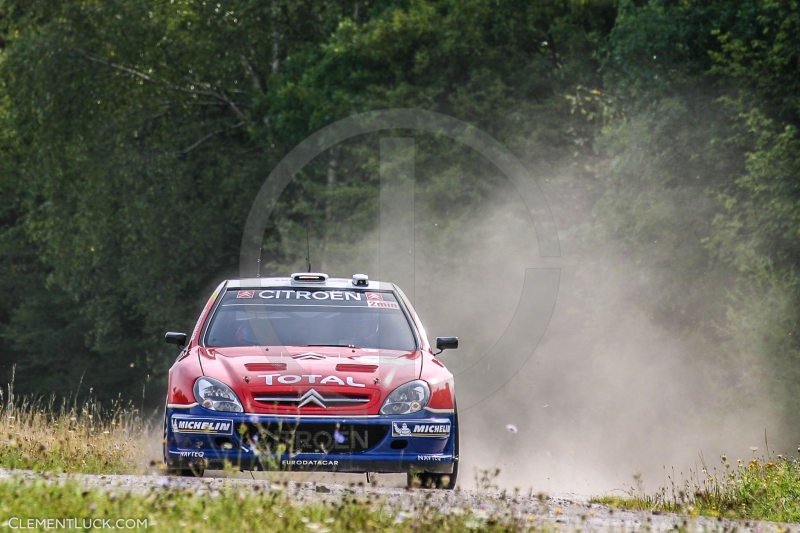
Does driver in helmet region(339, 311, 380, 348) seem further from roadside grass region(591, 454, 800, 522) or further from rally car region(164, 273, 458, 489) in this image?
Result: roadside grass region(591, 454, 800, 522)

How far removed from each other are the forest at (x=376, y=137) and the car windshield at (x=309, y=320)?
31.7 feet

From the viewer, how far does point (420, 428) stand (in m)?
7.37

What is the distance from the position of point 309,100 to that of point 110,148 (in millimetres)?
5938

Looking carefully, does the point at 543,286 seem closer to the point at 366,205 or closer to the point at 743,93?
the point at 366,205

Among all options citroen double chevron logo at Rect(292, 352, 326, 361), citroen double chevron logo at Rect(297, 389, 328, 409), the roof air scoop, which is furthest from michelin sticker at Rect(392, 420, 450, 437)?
the roof air scoop

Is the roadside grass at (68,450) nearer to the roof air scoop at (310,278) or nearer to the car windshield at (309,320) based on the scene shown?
the car windshield at (309,320)

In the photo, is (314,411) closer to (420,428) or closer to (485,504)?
(420,428)

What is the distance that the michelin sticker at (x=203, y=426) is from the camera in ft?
23.6

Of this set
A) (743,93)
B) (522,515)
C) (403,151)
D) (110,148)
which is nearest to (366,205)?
(403,151)

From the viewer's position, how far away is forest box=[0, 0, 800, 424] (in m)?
17.7

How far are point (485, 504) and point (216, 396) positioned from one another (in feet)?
6.68
